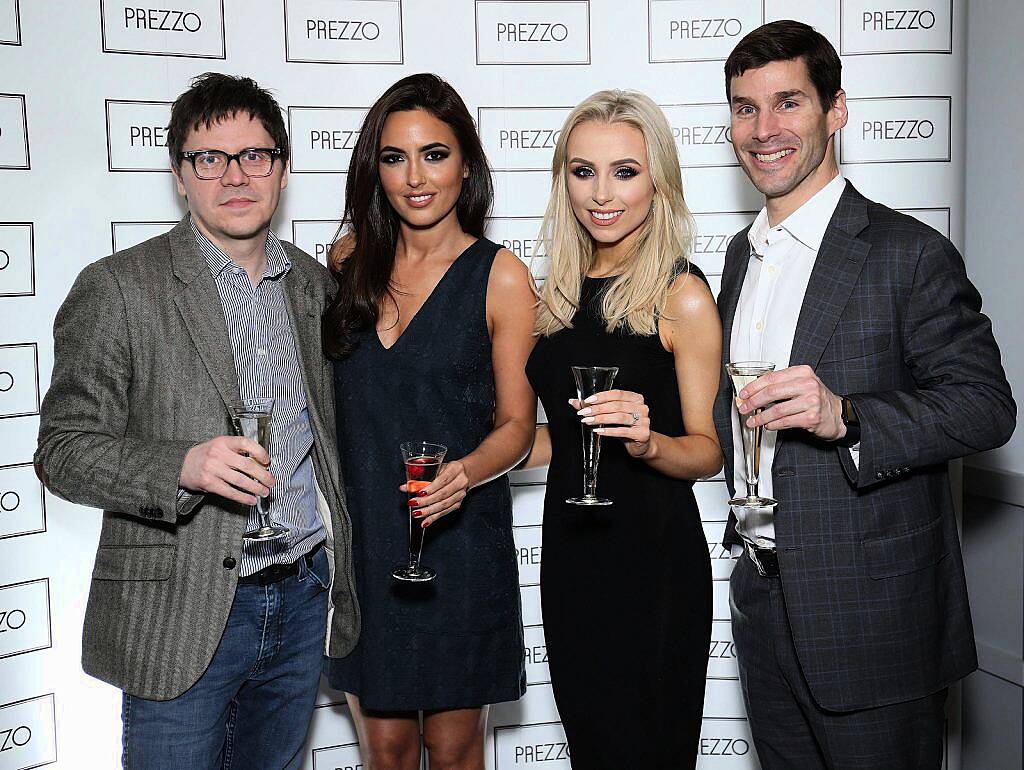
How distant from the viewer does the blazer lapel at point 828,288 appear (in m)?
2.35

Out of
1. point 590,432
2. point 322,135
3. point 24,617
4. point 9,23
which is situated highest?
point 9,23

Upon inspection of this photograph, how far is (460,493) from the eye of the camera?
246 centimetres

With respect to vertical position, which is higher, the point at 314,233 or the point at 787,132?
the point at 787,132

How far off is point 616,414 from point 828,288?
2.15 ft

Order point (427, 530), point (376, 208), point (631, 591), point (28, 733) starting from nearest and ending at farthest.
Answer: point (631, 591), point (427, 530), point (376, 208), point (28, 733)

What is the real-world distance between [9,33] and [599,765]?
3.13 meters

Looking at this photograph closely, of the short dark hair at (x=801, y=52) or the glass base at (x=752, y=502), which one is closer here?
the glass base at (x=752, y=502)

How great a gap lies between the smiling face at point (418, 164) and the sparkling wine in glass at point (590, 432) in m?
0.76

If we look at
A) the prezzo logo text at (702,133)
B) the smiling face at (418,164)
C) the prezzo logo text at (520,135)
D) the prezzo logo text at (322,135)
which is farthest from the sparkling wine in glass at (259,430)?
the prezzo logo text at (702,133)

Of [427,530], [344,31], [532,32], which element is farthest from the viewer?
[532,32]

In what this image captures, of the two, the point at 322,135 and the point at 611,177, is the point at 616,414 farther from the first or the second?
the point at 322,135

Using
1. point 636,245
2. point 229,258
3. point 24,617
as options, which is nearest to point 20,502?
point 24,617

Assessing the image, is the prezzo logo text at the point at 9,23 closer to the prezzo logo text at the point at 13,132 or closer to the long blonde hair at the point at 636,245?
the prezzo logo text at the point at 13,132

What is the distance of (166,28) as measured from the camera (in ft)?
11.2
